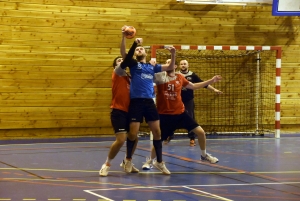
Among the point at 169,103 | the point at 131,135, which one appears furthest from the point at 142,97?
the point at 169,103

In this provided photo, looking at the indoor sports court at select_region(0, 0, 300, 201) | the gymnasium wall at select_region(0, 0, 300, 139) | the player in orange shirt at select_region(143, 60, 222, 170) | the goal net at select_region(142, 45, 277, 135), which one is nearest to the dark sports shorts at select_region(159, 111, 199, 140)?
the player in orange shirt at select_region(143, 60, 222, 170)

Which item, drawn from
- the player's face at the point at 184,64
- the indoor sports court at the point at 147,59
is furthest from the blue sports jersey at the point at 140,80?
the player's face at the point at 184,64

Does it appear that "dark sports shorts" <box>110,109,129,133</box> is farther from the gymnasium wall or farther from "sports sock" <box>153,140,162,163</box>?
the gymnasium wall

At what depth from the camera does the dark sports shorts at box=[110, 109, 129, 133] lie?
9.09 m

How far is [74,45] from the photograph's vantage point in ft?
51.8

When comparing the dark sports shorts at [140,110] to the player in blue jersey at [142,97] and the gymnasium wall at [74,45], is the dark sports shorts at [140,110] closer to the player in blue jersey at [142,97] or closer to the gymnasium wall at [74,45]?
the player in blue jersey at [142,97]

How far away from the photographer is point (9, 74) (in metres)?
15.2

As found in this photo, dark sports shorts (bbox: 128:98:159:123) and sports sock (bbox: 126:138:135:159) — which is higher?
dark sports shorts (bbox: 128:98:159:123)

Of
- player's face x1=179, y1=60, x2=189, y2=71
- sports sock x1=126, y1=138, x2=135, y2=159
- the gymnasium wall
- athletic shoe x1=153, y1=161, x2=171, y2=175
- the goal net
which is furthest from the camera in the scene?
the goal net

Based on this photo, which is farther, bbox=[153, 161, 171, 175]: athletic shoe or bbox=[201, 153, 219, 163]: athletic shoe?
bbox=[201, 153, 219, 163]: athletic shoe

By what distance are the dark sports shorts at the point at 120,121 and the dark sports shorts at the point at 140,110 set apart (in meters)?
0.09

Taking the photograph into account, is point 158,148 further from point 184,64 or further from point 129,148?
point 184,64

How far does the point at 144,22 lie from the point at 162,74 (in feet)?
22.4

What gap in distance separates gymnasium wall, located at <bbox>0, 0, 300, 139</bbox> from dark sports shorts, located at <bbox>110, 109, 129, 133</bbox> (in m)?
6.77
